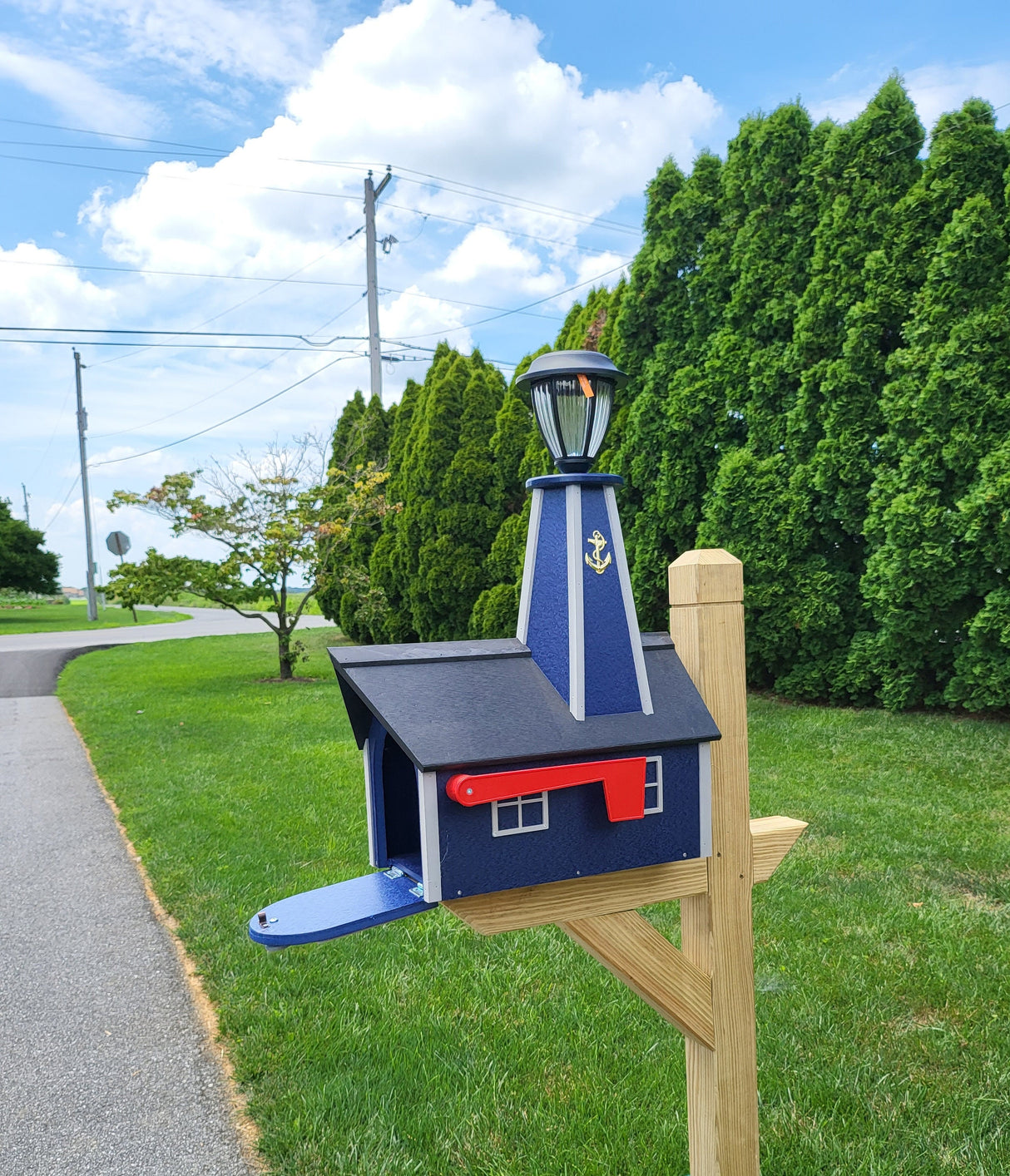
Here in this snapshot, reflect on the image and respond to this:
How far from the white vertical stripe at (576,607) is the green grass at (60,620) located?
24193mm

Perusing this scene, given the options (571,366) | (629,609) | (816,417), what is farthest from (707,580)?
(816,417)

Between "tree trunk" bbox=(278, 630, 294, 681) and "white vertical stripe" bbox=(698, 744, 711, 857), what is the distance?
33.3 ft

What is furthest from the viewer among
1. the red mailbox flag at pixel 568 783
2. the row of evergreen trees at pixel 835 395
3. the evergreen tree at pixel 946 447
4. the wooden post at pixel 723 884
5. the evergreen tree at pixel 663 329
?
the evergreen tree at pixel 663 329

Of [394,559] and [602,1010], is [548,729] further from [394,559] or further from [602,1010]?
[394,559]

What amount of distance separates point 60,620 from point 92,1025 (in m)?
28.0

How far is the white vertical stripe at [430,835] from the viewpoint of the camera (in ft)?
4.64

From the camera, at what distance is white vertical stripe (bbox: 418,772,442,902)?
4.64 ft

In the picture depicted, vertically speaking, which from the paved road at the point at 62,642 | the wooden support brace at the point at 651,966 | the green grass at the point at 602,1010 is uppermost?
the wooden support brace at the point at 651,966

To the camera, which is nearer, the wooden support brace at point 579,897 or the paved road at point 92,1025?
the wooden support brace at point 579,897

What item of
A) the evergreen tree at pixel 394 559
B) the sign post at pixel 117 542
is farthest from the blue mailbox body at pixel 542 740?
the sign post at pixel 117 542

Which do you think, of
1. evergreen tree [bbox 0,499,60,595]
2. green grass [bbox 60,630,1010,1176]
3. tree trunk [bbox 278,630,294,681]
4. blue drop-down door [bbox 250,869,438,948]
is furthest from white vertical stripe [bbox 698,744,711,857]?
evergreen tree [bbox 0,499,60,595]

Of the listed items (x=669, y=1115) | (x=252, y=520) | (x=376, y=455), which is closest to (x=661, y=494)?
(x=252, y=520)

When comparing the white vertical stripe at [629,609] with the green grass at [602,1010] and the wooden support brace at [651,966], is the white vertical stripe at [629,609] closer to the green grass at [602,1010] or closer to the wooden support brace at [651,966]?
the wooden support brace at [651,966]

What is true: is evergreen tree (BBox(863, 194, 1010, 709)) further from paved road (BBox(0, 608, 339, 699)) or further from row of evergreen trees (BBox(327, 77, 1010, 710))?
paved road (BBox(0, 608, 339, 699))
